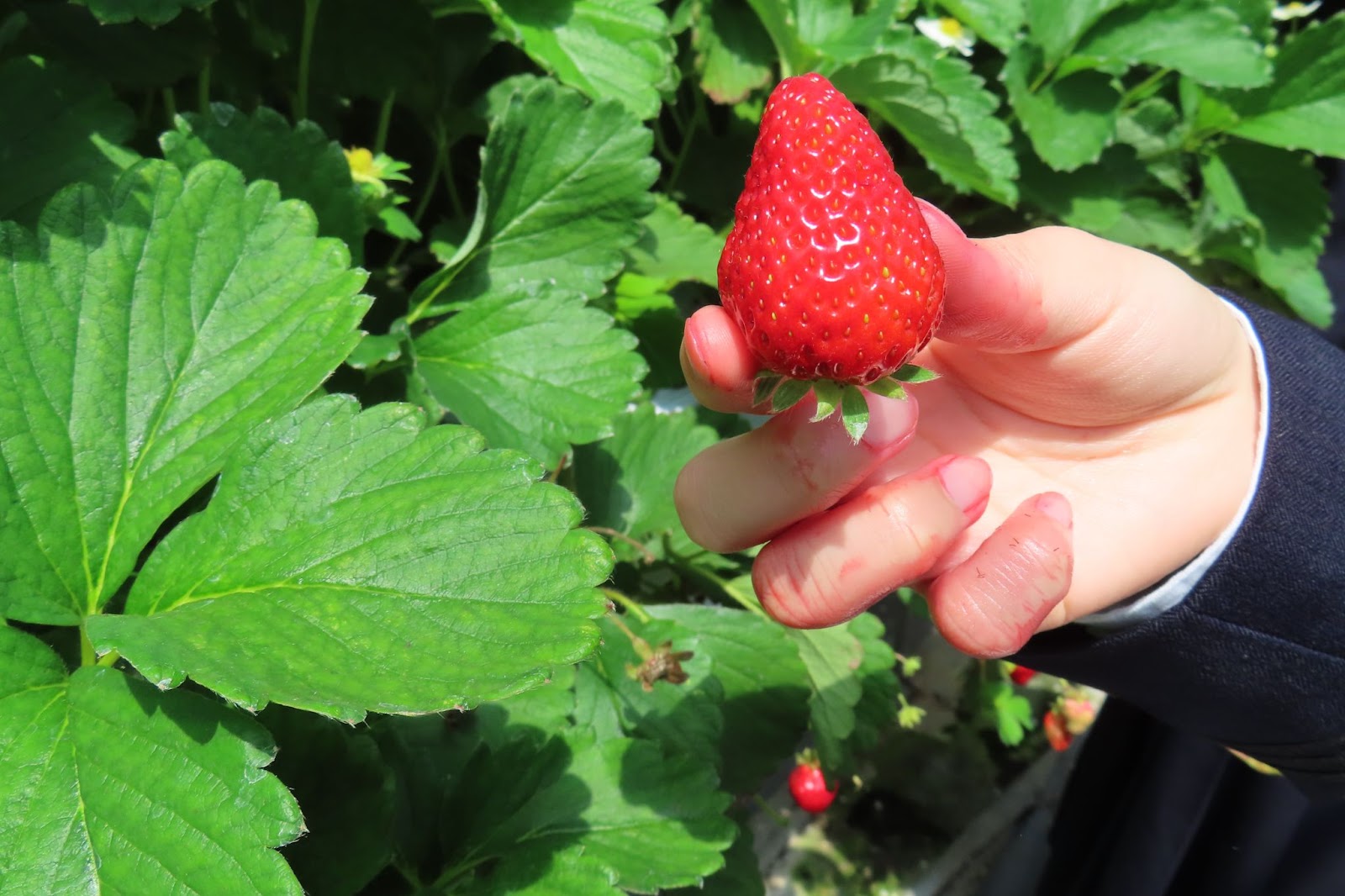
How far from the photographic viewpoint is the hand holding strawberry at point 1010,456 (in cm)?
65

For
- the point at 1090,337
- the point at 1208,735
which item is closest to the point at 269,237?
the point at 1090,337

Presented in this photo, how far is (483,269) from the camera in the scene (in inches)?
33.9

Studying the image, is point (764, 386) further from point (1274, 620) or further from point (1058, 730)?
point (1058, 730)

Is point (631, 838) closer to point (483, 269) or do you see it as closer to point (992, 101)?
point (483, 269)

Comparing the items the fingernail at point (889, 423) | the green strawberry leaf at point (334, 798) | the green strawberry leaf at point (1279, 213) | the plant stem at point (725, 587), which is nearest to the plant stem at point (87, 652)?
the green strawberry leaf at point (334, 798)

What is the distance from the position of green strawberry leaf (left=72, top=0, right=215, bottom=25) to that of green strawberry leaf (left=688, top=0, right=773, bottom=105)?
1.79 feet

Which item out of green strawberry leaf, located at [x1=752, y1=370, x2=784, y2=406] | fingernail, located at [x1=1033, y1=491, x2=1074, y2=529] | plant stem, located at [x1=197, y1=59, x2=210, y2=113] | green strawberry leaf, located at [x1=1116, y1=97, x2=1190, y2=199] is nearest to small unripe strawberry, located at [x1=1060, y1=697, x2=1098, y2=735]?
green strawberry leaf, located at [x1=1116, y1=97, x2=1190, y2=199]

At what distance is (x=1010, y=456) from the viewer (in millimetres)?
886

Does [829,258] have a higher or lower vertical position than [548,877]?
higher

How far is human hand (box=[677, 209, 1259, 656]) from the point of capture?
65 cm

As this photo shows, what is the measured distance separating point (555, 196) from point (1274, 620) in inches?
29.6

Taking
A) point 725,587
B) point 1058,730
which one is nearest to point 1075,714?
point 1058,730

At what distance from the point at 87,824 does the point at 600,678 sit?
0.45m

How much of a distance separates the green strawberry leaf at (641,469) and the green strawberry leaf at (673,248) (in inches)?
5.8
